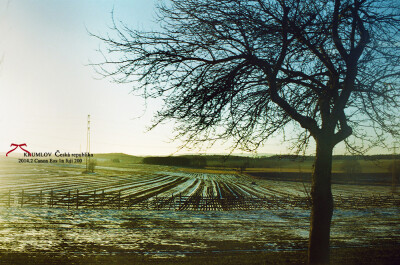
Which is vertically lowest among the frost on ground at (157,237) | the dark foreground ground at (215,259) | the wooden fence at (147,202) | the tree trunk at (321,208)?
the wooden fence at (147,202)

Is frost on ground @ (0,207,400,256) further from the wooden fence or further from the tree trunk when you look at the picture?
the wooden fence

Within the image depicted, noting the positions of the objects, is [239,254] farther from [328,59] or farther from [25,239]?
[25,239]

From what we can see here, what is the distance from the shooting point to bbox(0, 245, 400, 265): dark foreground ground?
880 cm

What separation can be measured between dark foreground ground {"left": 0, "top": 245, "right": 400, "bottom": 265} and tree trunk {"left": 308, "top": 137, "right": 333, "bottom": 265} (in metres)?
1.61

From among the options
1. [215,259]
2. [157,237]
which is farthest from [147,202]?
[215,259]

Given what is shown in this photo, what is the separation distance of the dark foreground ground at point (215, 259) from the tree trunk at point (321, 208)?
161 centimetres

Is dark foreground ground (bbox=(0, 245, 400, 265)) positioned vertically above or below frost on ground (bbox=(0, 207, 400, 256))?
above

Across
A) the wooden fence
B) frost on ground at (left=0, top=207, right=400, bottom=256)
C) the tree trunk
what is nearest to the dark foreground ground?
frost on ground at (left=0, top=207, right=400, bottom=256)

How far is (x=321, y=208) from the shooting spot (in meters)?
7.59

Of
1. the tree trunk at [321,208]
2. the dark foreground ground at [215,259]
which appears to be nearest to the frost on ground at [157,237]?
the dark foreground ground at [215,259]

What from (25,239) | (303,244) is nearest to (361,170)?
(303,244)

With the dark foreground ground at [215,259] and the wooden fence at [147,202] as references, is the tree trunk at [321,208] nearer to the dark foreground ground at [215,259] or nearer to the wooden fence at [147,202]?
the dark foreground ground at [215,259]

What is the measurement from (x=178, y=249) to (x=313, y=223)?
507 cm

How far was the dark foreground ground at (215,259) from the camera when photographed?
8805 millimetres
